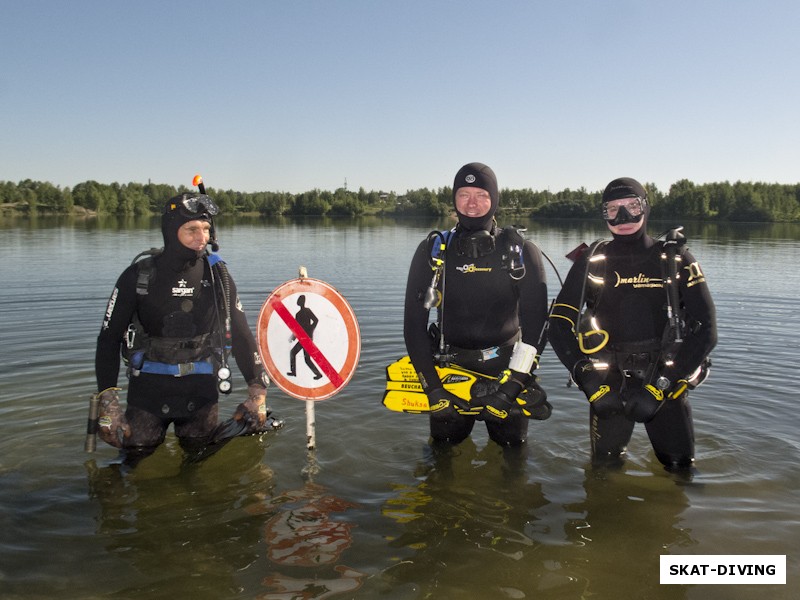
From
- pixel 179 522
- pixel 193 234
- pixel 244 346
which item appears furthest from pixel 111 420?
pixel 193 234

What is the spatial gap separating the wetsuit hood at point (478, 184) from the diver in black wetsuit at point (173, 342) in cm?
202

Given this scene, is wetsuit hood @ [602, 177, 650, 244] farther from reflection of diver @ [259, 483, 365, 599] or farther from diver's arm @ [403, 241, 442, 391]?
reflection of diver @ [259, 483, 365, 599]

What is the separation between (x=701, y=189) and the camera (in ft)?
366

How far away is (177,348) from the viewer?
4.73 metres

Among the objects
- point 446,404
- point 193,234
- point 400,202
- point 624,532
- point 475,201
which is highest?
point 400,202

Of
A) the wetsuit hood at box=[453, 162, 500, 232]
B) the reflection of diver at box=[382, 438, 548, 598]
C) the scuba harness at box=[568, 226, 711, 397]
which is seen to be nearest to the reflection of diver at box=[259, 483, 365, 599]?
the reflection of diver at box=[382, 438, 548, 598]

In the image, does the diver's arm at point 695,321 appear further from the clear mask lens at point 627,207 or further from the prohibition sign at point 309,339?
the prohibition sign at point 309,339

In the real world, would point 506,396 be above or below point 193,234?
below

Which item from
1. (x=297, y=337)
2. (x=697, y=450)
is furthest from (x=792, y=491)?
(x=297, y=337)

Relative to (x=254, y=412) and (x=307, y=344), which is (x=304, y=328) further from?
(x=254, y=412)

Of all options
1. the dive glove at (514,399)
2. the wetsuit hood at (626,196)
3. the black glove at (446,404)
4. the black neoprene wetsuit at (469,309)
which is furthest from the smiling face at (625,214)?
the black glove at (446,404)

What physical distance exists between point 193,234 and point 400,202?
168818mm

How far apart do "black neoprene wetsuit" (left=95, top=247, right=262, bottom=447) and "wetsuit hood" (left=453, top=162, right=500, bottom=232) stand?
2.06 m

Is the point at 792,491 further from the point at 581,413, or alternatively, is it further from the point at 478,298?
the point at 478,298
